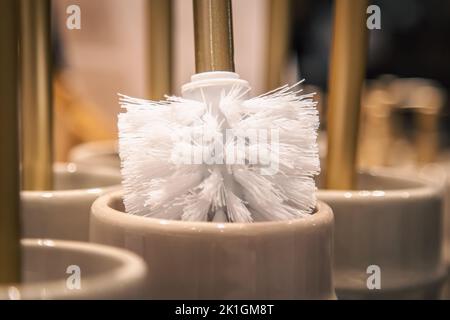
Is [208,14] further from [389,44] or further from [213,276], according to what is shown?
[389,44]

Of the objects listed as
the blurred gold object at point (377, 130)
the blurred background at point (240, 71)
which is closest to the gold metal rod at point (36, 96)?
the blurred background at point (240, 71)

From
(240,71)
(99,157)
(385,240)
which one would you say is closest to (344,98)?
(385,240)

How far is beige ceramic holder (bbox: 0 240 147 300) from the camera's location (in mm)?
131

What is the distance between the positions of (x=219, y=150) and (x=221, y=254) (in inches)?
1.3

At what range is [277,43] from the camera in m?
0.35

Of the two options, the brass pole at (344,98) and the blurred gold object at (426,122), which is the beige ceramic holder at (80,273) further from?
the blurred gold object at (426,122)

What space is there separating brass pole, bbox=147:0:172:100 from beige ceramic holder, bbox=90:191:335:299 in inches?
4.8

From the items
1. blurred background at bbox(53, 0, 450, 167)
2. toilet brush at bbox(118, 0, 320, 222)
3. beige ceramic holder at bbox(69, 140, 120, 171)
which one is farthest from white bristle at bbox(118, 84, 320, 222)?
blurred background at bbox(53, 0, 450, 167)

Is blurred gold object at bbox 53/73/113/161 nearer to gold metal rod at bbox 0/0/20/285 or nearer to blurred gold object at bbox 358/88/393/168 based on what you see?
blurred gold object at bbox 358/88/393/168

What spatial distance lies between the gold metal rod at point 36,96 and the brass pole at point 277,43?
0.42 ft

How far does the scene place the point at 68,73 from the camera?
67cm

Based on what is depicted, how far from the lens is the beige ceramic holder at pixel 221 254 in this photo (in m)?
0.16

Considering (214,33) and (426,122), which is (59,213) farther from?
(426,122)

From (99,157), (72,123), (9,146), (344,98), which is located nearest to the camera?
→ (9,146)
